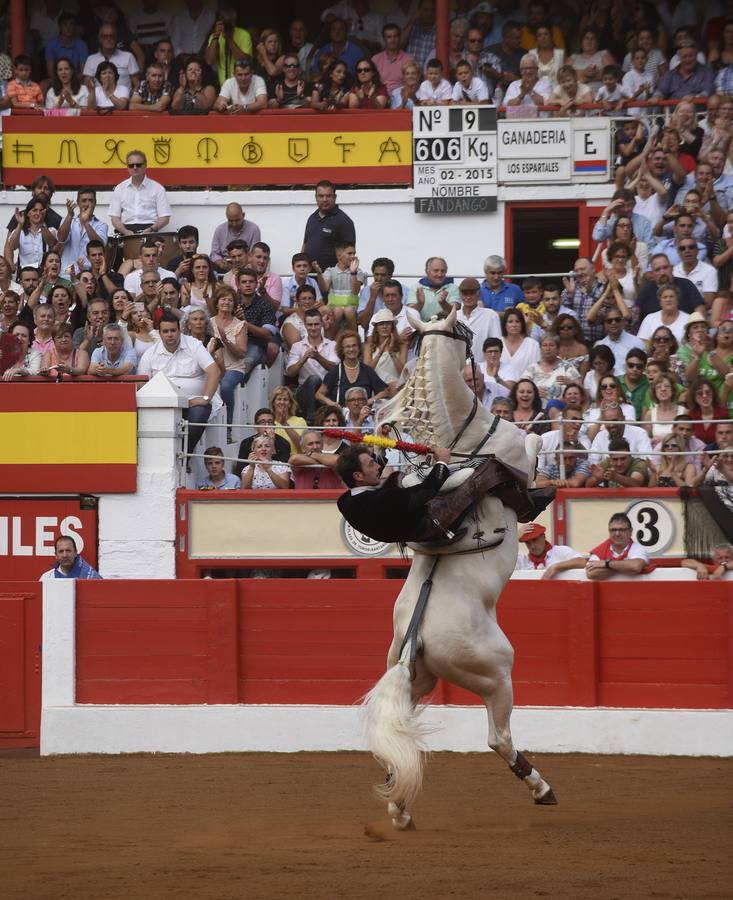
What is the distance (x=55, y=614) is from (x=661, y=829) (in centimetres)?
484

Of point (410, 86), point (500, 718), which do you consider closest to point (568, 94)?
point (410, 86)

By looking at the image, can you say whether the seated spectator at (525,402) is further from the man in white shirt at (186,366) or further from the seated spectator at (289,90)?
the seated spectator at (289,90)

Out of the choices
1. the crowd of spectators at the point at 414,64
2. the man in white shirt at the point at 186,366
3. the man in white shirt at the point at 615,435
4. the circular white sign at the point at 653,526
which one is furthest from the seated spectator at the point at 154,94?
the circular white sign at the point at 653,526

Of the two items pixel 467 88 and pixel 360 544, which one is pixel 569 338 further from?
pixel 467 88

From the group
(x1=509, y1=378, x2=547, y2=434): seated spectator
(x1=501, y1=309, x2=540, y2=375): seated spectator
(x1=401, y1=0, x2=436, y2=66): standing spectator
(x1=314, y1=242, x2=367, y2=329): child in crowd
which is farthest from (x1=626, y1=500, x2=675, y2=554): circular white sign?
(x1=401, y1=0, x2=436, y2=66): standing spectator

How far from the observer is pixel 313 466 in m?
11.4

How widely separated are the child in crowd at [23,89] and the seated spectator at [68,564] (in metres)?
7.18

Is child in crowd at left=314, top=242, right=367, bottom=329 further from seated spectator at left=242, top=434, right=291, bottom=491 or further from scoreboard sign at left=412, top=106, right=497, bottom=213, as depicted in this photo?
scoreboard sign at left=412, top=106, right=497, bottom=213

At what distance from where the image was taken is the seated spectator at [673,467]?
10938 mm

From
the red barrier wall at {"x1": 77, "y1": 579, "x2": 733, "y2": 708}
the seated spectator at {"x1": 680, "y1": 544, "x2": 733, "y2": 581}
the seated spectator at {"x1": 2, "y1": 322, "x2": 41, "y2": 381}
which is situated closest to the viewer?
the red barrier wall at {"x1": 77, "y1": 579, "x2": 733, "y2": 708}

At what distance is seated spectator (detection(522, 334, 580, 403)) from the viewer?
11.7 meters

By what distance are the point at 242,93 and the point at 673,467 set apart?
7.21 m

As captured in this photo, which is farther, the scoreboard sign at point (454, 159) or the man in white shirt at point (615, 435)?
the scoreboard sign at point (454, 159)

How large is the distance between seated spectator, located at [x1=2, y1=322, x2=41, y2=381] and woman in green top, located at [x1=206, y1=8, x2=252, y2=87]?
4.98m
